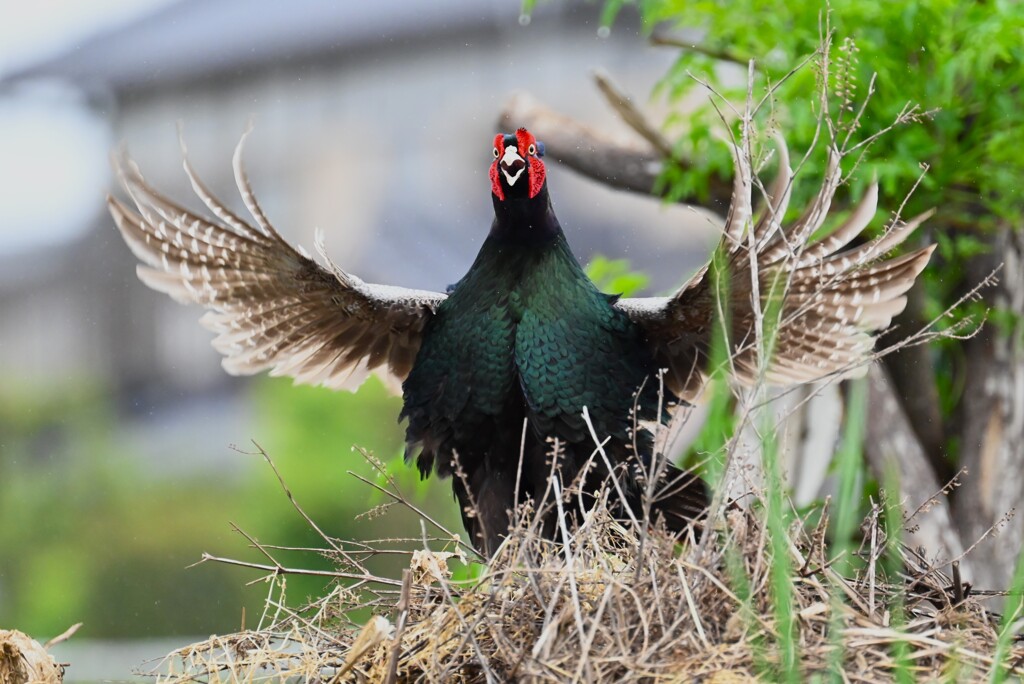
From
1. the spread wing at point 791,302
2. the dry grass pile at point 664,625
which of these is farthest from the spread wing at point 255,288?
the dry grass pile at point 664,625

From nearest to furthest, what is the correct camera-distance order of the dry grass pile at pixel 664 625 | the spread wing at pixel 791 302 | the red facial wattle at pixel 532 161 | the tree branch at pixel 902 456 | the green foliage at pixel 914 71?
the dry grass pile at pixel 664 625, the spread wing at pixel 791 302, the red facial wattle at pixel 532 161, the green foliage at pixel 914 71, the tree branch at pixel 902 456

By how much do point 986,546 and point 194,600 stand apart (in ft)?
8.79

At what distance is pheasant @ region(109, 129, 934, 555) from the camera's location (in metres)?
1.51

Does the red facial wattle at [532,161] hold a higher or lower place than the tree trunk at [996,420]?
higher

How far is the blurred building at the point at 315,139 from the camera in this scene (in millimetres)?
3596

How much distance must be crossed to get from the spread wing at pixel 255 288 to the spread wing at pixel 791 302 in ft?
1.20

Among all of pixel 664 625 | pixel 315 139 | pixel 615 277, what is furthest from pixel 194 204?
pixel 664 625

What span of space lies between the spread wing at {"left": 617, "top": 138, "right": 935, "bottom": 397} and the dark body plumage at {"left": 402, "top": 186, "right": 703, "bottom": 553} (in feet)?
0.21

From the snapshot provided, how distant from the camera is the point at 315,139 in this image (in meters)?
3.88

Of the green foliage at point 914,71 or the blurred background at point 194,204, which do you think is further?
the blurred background at point 194,204

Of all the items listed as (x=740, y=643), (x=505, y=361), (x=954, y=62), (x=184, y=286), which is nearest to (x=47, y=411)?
(x=184, y=286)

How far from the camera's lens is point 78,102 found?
3.99 meters

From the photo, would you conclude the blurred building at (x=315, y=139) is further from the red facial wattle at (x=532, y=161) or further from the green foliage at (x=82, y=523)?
the red facial wattle at (x=532, y=161)

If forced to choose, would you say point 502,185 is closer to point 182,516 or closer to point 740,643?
point 740,643
